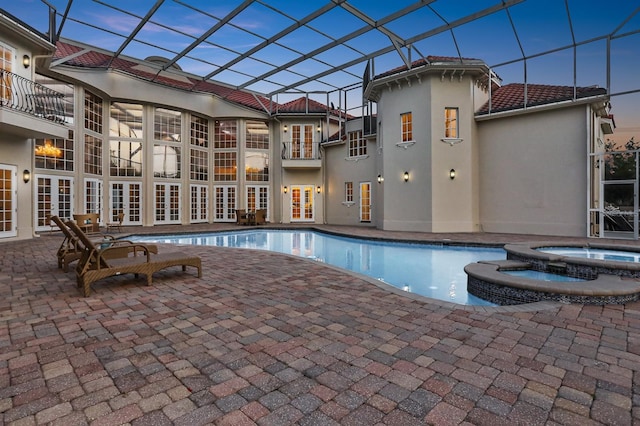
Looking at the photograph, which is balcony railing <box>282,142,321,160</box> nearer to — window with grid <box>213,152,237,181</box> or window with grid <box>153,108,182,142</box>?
window with grid <box>213,152,237,181</box>

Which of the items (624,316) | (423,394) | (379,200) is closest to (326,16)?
(379,200)

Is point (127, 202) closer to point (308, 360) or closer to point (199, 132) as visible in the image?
point (199, 132)

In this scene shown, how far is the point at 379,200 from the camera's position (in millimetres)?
15766

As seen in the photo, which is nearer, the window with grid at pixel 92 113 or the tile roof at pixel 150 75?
the window with grid at pixel 92 113

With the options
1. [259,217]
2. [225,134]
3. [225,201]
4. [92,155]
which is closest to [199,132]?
[225,134]

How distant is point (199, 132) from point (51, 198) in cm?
805

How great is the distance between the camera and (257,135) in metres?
19.9

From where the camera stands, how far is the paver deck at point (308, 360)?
2002 mm

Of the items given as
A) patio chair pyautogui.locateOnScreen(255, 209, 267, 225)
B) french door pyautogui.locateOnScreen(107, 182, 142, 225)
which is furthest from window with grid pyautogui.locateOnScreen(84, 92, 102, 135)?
patio chair pyautogui.locateOnScreen(255, 209, 267, 225)

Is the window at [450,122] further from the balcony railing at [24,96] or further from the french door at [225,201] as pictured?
the balcony railing at [24,96]

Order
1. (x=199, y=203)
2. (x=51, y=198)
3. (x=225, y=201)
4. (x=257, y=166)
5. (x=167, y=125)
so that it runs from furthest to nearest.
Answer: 1. (x=257, y=166)
2. (x=225, y=201)
3. (x=199, y=203)
4. (x=167, y=125)
5. (x=51, y=198)

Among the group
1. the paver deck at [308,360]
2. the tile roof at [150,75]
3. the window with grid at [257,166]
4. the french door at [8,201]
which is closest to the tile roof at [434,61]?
the tile roof at [150,75]

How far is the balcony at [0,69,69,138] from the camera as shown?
30.7 ft

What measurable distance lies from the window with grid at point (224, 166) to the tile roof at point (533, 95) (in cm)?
1278
